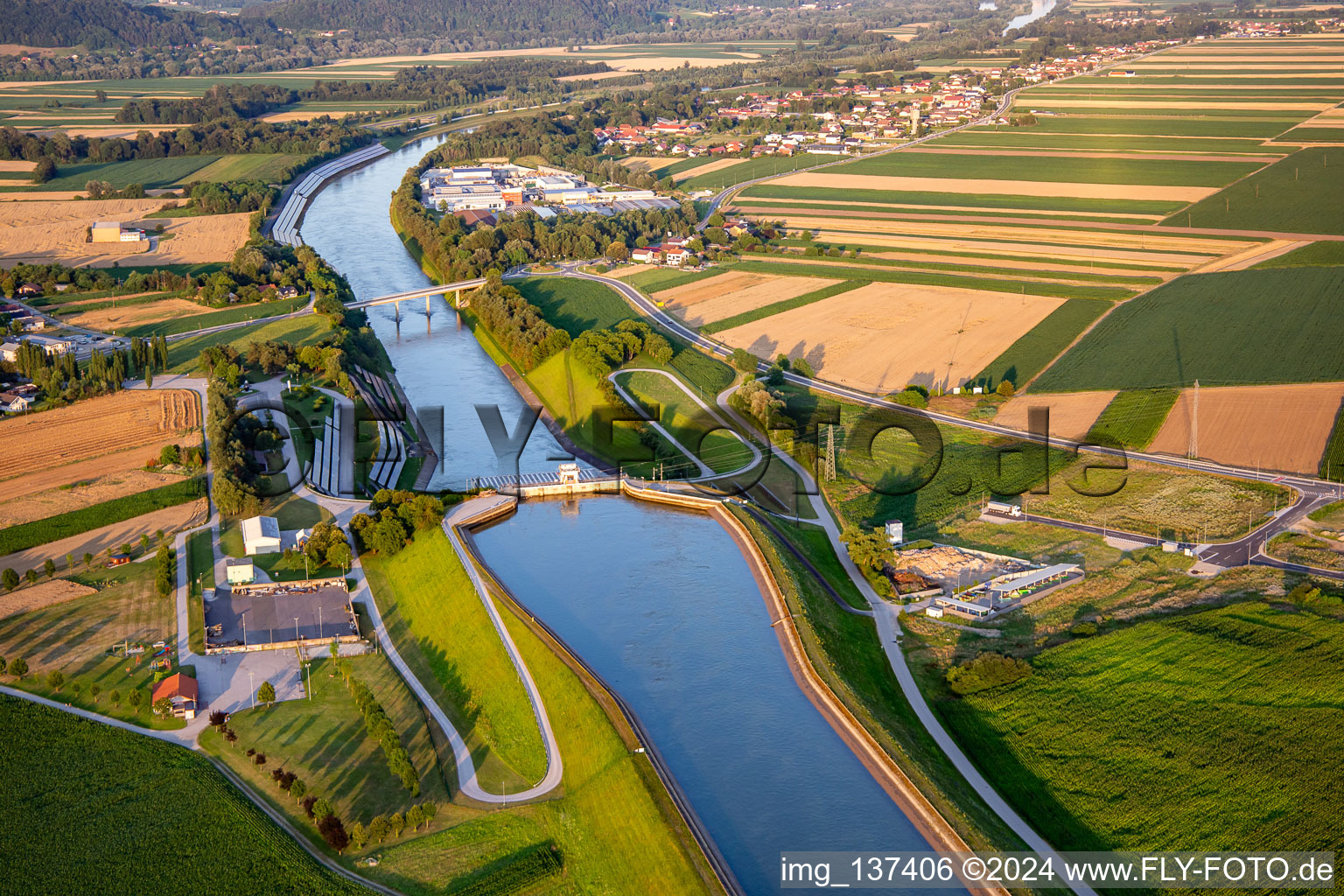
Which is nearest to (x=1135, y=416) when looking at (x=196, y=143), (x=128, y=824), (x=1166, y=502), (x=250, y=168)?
(x=1166, y=502)

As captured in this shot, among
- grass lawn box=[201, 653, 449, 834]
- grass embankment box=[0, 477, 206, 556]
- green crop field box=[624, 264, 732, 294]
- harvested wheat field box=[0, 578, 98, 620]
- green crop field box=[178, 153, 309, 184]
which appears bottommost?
grass lawn box=[201, 653, 449, 834]

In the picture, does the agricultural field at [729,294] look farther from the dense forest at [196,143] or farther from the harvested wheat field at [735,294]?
the dense forest at [196,143]

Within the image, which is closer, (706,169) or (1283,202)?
(1283,202)

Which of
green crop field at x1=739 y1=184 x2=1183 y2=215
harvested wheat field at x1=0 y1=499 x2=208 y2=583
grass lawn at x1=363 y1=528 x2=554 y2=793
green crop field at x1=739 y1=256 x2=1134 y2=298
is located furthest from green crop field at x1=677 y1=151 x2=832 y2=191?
grass lawn at x1=363 y1=528 x2=554 y2=793

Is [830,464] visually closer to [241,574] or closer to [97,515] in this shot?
[241,574]

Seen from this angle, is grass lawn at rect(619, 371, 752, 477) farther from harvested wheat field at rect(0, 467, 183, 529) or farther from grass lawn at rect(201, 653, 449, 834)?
harvested wheat field at rect(0, 467, 183, 529)

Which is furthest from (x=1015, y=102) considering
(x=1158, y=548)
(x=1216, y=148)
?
(x=1158, y=548)
